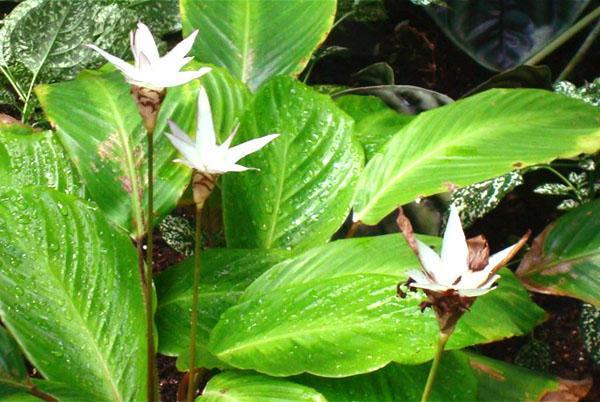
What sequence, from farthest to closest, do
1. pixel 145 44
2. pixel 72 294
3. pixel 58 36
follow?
1. pixel 58 36
2. pixel 72 294
3. pixel 145 44

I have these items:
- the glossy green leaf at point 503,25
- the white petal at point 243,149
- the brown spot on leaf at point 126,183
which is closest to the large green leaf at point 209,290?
the brown spot on leaf at point 126,183

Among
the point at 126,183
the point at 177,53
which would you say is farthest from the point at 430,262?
the point at 126,183

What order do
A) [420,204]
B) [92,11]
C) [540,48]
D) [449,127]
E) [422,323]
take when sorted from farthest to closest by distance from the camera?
[540,48]
[92,11]
[420,204]
[449,127]
[422,323]

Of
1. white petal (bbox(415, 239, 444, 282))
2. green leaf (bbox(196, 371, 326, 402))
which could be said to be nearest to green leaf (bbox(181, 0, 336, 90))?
green leaf (bbox(196, 371, 326, 402))

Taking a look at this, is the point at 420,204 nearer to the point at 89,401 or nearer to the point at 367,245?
the point at 367,245

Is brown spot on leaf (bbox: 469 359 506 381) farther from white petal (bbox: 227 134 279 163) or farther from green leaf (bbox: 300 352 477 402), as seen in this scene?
white petal (bbox: 227 134 279 163)

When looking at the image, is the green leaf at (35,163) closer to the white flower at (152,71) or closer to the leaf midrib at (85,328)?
the leaf midrib at (85,328)

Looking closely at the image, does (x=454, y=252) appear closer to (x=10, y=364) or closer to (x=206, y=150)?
(x=206, y=150)

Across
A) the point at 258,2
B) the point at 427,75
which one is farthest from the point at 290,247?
the point at 427,75
